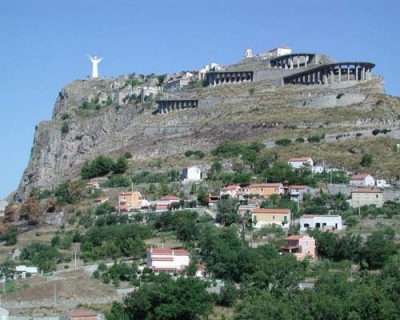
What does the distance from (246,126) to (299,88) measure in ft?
26.4

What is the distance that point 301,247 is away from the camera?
56656 mm

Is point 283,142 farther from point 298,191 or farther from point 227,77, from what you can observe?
point 227,77

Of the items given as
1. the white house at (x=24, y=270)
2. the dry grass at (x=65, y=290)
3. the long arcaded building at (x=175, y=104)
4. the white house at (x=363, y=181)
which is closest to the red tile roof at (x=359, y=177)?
the white house at (x=363, y=181)

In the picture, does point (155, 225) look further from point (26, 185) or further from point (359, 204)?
point (26, 185)

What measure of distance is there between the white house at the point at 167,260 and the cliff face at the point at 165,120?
76.2 feet

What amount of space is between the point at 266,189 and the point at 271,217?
5365 mm

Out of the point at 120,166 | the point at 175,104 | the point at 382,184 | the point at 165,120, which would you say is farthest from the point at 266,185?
the point at 175,104

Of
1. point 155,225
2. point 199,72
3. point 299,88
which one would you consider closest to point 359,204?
point 155,225

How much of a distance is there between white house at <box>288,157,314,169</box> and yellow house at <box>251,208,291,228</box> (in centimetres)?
869

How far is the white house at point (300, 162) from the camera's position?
2746 inches

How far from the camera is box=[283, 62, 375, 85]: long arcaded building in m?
85.8

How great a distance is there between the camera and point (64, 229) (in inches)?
2638

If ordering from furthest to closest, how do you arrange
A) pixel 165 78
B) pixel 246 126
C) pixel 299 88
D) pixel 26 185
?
pixel 165 78
pixel 26 185
pixel 299 88
pixel 246 126

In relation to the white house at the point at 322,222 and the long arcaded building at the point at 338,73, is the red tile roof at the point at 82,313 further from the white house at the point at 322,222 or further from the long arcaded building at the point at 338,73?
the long arcaded building at the point at 338,73
